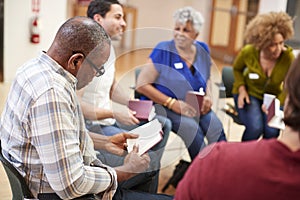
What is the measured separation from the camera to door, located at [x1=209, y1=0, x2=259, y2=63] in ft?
24.8

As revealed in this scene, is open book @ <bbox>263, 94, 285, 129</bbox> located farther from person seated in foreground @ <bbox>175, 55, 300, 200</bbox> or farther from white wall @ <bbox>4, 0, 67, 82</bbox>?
white wall @ <bbox>4, 0, 67, 82</bbox>

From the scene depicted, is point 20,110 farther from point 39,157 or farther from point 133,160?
point 133,160

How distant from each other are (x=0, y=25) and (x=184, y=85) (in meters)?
3.18

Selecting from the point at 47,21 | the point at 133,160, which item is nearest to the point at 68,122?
the point at 133,160

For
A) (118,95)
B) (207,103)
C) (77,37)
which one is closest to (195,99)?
(207,103)

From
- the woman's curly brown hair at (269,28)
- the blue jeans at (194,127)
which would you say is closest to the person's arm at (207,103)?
the blue jeans at (194,127)

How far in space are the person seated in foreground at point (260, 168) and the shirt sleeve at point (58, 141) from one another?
21.2 inches

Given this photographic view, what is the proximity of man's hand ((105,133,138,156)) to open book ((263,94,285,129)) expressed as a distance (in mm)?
1250

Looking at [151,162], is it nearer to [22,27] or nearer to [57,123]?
[57,123]

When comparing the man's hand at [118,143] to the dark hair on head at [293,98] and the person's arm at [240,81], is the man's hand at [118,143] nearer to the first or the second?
the dark hair on head at [293,98]

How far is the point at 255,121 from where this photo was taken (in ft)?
11.0

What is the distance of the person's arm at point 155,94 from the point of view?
9.48 feet

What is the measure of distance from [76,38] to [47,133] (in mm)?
338

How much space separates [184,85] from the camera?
2.92 metres
